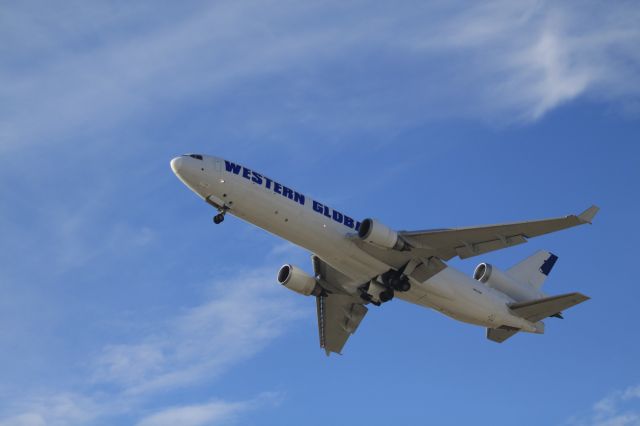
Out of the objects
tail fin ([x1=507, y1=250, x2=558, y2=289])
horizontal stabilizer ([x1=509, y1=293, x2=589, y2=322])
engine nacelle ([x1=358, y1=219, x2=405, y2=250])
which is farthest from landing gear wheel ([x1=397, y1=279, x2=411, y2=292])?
tail fin ([x1=507, y1=250, x2=558, y2=289])

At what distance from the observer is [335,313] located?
5450cm

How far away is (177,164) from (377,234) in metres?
10.3

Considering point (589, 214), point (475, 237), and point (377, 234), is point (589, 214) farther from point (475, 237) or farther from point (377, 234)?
point (377, 234)

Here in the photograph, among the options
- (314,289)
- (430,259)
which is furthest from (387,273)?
(314,289)

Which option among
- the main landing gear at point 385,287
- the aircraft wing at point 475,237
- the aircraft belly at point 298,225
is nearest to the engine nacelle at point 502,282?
the aircraft wing at point 475,237

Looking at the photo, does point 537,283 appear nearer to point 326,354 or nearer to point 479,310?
point 479,310

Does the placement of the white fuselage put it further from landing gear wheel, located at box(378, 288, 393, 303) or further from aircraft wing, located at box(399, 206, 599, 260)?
aircraft wing, located at box(399, 206, 599, 260)

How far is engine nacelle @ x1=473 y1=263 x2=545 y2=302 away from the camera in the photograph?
171 ft

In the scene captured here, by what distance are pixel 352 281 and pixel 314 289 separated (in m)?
3.12

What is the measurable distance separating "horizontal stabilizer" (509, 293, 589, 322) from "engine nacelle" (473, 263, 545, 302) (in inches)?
52.3

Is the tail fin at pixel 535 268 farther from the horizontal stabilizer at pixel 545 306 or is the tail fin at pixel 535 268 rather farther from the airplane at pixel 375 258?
the horizontal stabilizer at pixel 545 306

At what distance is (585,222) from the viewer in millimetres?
42312

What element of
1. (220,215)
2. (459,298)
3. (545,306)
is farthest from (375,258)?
(545,306)

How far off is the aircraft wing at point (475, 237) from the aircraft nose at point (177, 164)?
11.6 meters
